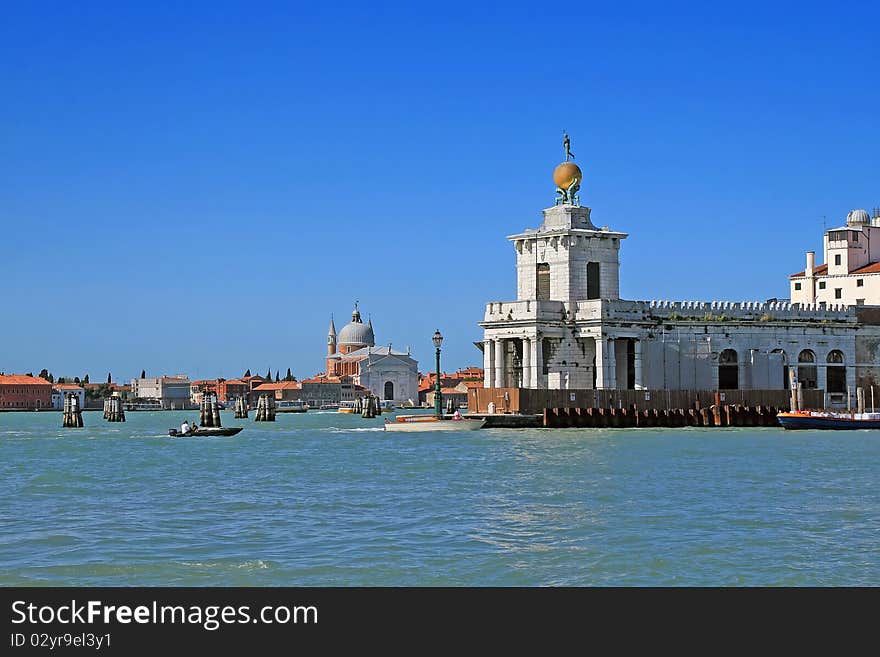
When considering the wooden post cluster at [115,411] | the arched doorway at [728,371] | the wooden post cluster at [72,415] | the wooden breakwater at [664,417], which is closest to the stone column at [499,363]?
the wooden breakwater at [664,417]

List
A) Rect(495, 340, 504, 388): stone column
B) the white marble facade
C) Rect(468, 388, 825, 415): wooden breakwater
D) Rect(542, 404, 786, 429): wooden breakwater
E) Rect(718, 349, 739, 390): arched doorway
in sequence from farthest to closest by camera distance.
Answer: Rect(718, 349, 739, 390): arched doorway, Rect(495, 340, 504, 388): stone column, the white marble facade, Rect(468, 388, 825, 415): wooden breakwater, Rect(542, 404, 786, 429): wooden breakwater

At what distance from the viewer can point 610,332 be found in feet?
242

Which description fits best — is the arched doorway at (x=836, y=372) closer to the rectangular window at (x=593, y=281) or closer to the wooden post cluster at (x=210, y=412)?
the rectangular window at (x=593, y=281)

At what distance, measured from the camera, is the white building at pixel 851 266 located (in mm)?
92250

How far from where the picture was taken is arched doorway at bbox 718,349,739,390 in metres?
77.1

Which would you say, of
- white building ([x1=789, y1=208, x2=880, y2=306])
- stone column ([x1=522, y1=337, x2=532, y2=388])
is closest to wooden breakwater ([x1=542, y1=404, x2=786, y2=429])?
stone column ([x1=522, y1=337, x2=532, y2=388])

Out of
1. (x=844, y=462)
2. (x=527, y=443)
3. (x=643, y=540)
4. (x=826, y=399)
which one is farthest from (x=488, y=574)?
(x=826, y=399)

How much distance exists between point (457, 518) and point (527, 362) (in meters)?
46.4

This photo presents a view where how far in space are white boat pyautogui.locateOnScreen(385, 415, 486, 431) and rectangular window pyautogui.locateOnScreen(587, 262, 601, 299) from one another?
11337mm

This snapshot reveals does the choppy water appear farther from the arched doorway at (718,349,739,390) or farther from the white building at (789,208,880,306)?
the white building at (789,208,880,306)

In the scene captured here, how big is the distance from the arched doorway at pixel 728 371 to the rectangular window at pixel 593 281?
7768 millimetres

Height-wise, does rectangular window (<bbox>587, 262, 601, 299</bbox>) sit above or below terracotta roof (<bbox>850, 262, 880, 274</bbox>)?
below
